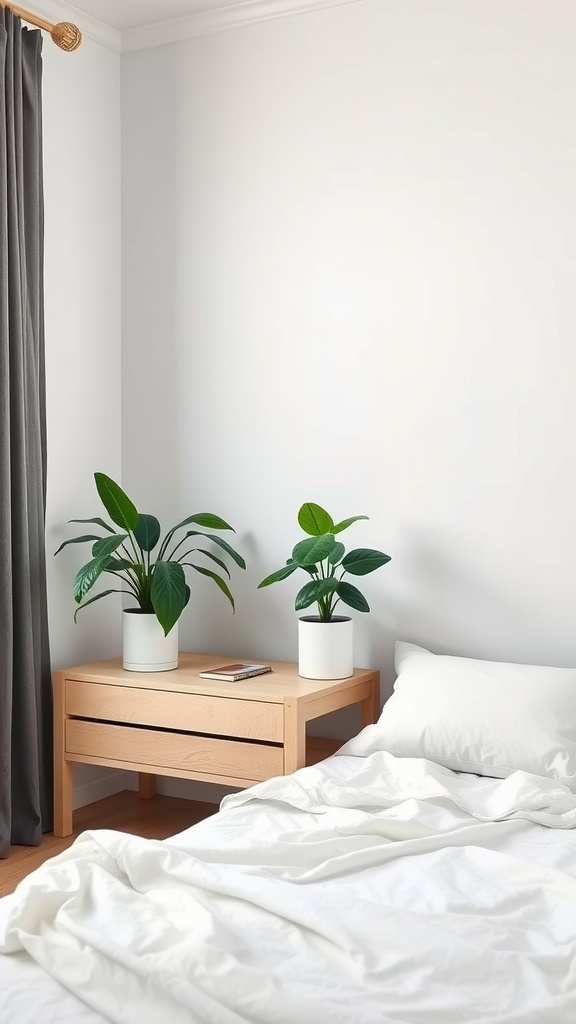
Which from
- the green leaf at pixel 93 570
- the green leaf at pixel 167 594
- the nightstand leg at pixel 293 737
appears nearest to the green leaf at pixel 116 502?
the green leaf at pixel 93 570

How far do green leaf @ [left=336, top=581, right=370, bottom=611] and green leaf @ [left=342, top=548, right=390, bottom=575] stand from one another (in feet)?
0.16

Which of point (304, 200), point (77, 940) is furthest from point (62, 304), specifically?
point (77, 940)

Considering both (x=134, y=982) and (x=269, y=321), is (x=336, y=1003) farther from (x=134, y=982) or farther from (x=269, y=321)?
(x=269, y=321)

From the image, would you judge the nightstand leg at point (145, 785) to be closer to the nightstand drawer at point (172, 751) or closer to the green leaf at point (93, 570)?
the nightstand drawer at point (172, 751)

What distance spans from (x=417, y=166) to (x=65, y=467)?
4.79ft

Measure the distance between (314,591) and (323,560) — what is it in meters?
0.11

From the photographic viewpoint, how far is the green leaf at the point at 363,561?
2.91 m

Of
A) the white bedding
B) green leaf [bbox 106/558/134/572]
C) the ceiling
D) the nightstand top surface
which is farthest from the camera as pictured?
the ceiling

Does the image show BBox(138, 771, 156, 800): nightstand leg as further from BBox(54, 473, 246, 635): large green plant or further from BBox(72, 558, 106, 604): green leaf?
BBox(72, 558, 106, 604): green leaf

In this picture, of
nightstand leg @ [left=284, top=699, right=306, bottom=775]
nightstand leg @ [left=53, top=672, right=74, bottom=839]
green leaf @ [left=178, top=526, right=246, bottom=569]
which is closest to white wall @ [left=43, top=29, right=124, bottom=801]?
nightstand leg @ [left=53, top=672, right=74, bottom=839]

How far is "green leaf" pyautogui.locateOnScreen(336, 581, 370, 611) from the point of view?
2.93m

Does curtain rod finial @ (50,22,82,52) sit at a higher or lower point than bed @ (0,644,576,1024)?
higher

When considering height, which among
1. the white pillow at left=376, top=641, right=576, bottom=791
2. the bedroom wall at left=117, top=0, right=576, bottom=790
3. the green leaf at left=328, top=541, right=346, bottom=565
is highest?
the bedroom wall at left=117, top=0, right=576, bottom=790

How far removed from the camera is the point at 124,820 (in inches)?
130
